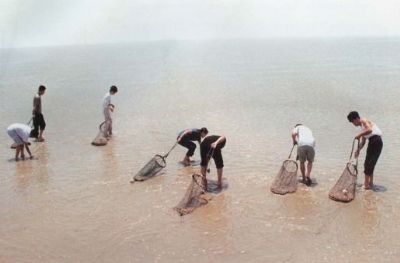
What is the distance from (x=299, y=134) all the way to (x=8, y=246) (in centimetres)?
573

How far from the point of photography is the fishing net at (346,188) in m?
8.90

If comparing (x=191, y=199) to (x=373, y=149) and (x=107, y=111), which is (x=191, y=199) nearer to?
(x=373, y=149)

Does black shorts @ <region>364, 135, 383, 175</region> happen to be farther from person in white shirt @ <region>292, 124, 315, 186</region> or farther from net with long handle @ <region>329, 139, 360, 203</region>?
person in white shirt @ <region>292, 124, 315, 186</region>

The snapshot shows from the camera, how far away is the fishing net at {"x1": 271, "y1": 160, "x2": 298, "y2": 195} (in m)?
9.46

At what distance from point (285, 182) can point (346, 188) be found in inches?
46.9

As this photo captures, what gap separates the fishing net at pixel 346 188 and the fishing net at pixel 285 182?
2.47 feet

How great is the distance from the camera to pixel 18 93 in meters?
27.0

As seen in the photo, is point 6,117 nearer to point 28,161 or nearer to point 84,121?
point 84,121

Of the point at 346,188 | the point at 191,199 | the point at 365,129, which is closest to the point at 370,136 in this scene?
the point at 365,129

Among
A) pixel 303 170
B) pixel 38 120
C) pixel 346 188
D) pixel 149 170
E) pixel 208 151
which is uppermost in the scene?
pixel 38 120

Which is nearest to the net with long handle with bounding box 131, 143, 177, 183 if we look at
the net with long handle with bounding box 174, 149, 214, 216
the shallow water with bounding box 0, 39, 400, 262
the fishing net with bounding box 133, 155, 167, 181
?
the fishing net with bounding box 133, 155, 167, 181

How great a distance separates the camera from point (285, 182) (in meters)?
9.58

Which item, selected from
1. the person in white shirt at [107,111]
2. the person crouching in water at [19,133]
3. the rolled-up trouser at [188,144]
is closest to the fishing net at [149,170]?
the rolled-up trouser at [188,144]

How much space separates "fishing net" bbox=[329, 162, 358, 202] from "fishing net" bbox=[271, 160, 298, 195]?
75 cm
